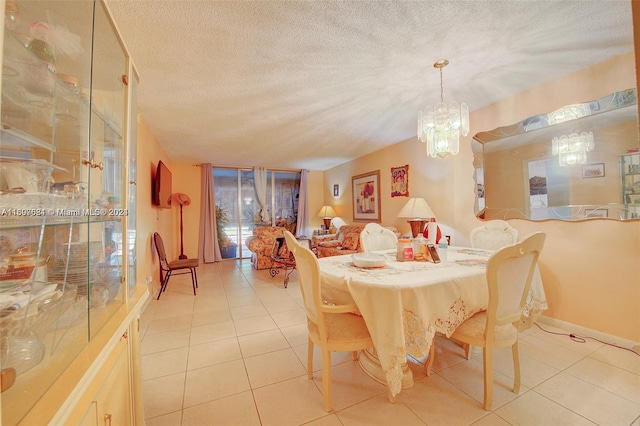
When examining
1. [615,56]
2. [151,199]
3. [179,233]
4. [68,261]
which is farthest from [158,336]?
[615,56]

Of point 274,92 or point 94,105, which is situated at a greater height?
point 274,92

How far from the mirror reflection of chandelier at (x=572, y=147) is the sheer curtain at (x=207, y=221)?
6080mm

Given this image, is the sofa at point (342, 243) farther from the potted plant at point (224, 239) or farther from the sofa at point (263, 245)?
the potted plant at point (224, 239)

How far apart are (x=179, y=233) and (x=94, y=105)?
17.3 ft

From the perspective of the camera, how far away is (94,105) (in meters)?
1.05

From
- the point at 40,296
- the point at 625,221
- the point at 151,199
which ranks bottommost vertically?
the point at 40,296

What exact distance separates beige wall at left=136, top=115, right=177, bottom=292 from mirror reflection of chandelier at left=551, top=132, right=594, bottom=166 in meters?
4.27

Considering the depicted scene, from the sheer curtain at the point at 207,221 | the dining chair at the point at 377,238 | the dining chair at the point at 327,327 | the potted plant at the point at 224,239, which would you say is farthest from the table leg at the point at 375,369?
the potted plant at the point at 224,239

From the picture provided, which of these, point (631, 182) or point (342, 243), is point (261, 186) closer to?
point (342, 243)

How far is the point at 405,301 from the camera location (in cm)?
130

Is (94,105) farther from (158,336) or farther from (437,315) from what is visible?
(158,336)

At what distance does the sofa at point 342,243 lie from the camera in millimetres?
4445

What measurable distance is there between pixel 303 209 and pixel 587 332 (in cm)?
563

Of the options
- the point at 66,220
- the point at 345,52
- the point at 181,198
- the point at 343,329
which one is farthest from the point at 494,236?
the point at 181,198
